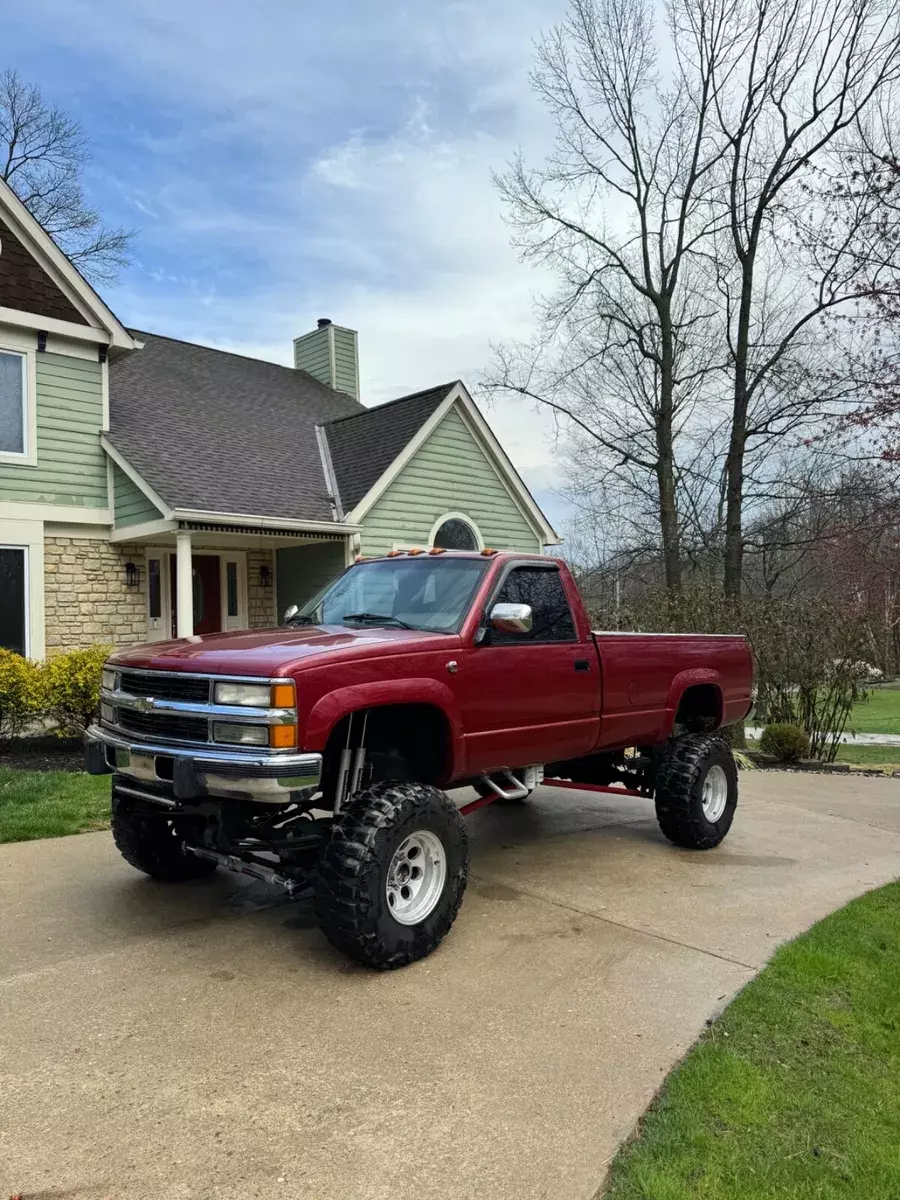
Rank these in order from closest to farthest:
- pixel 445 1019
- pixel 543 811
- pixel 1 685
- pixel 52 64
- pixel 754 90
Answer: pixel 445 1019 < pixel 543 811 < pixel 1 685 < pixel 52 64 < pixel 754 90

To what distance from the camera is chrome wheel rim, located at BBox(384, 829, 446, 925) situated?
4.38 metres

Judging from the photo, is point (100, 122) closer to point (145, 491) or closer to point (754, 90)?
point (145, 491)

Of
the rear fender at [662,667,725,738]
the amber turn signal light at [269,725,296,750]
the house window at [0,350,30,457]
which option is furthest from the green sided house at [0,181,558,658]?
the amber turn signal light at [269,725,296,750]

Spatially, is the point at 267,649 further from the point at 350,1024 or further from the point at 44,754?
the point at 44,754

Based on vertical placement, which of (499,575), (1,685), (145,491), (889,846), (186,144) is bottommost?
(889,846)

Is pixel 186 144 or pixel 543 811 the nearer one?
pixel 543 811

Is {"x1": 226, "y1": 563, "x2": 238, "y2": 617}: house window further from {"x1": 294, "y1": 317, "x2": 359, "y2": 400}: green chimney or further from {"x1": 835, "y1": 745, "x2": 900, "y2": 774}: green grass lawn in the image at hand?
{"x1": 835, "y1": 745, "x2": 900, "y2": 774}: green grass lawn

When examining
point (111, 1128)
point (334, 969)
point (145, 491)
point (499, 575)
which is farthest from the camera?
point (145, 491)

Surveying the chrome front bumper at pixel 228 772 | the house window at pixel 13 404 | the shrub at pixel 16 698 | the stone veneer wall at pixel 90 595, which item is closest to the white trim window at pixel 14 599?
the stone veneer wall at pixel 90 595

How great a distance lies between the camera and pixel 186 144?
1288 cm

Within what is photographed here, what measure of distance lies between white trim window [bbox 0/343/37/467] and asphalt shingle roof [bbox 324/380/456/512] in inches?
194

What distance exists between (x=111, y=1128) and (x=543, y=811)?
5.49 m

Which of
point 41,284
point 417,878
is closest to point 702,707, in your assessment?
point 417,878

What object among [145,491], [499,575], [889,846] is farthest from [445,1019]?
[145,491]
